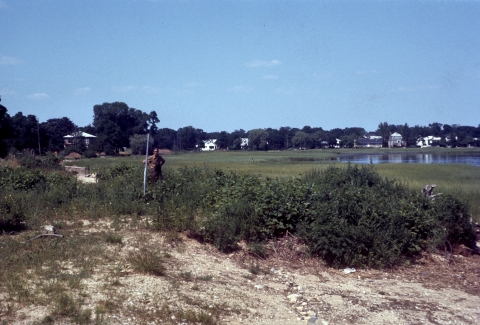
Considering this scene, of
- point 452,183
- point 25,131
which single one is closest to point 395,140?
point 25,131

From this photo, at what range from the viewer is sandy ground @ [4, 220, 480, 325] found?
18.7 feet

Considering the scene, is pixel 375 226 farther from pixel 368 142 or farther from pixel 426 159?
pixel 368 142

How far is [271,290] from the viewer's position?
7027mm

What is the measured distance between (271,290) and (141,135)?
34.2 meters

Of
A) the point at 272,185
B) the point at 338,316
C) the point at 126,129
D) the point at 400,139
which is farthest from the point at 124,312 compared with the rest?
the point at 400,139

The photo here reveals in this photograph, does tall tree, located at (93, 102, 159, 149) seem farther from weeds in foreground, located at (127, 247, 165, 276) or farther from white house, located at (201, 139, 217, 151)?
white house, located at (201, 139, 217, 151)

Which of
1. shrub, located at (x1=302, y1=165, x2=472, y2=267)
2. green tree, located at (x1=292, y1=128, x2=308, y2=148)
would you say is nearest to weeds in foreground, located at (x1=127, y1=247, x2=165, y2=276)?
shrub, located at (x1=302, y1=165, x2=472, y2=267)

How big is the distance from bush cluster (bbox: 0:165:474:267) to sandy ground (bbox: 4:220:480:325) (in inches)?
15.0

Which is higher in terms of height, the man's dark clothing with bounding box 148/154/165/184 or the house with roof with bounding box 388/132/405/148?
the house with roof with bounding box 388/132/405/148

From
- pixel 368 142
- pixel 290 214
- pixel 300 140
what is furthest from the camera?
pixel 368 142

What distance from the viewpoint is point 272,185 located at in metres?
10.5

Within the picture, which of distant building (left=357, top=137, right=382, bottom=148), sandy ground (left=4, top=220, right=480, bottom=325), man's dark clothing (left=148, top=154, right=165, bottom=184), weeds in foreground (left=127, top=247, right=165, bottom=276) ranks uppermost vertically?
distant building (left=357, top=137, right=382, bottom=148)

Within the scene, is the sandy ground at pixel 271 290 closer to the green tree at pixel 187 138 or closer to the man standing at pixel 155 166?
the man standing at pixel 155 166

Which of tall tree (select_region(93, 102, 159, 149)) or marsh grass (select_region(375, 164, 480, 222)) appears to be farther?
tall tree (select_region(93, 102, 159, 149))
